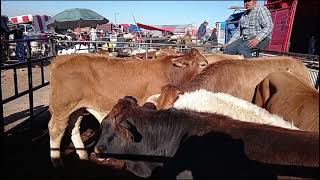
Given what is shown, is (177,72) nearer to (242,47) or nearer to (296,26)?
(242,47)

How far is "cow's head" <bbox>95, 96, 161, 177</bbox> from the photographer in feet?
10.5

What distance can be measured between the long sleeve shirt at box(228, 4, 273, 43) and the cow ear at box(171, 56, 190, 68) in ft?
4.71

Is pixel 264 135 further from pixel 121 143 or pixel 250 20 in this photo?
pixel 250 20

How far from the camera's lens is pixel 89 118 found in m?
7.35

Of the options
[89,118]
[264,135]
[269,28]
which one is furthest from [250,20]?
[264,135]

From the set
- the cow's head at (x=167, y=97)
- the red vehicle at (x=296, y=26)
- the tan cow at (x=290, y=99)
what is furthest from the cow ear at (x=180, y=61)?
the red vehicle at (x=296, y=26)

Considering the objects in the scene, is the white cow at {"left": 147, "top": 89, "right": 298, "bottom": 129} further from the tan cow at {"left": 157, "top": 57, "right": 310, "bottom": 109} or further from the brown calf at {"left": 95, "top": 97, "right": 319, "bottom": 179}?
the tan cow at {"left": 157, "top": 57, "right": 310, "bottom": 109}

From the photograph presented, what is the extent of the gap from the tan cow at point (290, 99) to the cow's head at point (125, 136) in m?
1.31

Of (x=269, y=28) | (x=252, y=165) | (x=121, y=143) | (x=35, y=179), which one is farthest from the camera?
(x=269, y=28)

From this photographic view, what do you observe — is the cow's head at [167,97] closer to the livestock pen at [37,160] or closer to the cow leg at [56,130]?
the livestock pen at [37,160]

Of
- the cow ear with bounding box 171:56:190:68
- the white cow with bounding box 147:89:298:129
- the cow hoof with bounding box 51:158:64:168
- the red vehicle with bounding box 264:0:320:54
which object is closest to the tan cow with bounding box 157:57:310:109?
the cow ear with bounding box 171:56:190:68

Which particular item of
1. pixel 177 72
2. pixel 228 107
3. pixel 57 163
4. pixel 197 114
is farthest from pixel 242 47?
pixel 197 114

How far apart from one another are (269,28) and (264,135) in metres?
3.79

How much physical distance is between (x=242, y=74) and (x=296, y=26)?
596 cm
